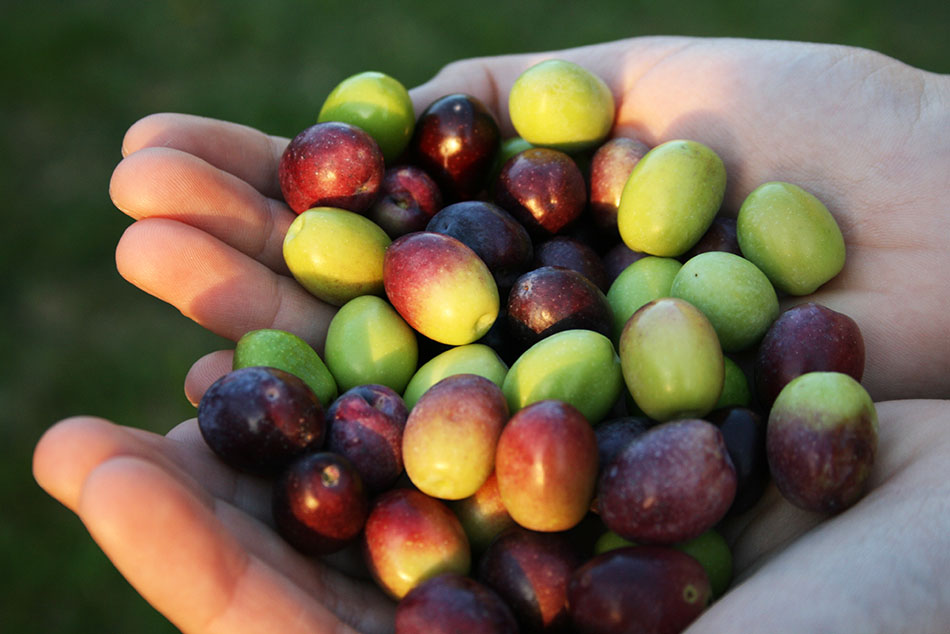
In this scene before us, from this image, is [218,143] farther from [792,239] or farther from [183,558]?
[792,239]

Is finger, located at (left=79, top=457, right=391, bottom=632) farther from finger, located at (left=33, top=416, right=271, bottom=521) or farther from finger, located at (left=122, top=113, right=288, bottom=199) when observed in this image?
finger, located at (left=122, top=113, right=288, bottom=199)

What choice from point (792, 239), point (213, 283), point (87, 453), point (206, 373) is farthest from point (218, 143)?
point (792, 239)

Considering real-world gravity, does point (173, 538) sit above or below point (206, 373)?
above

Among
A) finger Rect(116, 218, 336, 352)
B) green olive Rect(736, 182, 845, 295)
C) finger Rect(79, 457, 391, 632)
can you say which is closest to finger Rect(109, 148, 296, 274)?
finger Rect(116, 218, 336, 352)

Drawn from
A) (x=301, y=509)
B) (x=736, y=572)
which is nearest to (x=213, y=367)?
(x=301, y=509)

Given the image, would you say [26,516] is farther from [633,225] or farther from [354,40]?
[354,40]

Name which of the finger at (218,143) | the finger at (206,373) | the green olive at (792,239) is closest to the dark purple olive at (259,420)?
the finger at (206,373)
